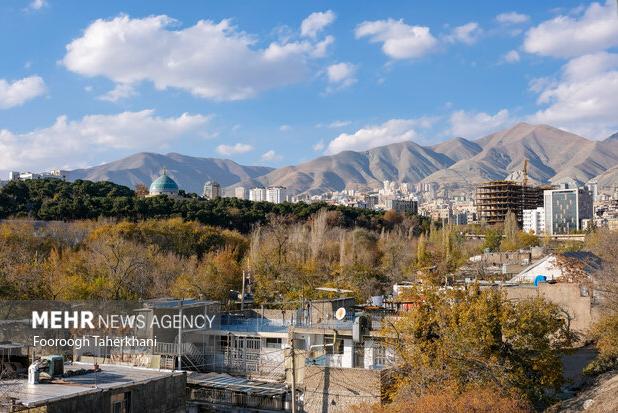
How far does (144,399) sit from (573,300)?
15265 millimetres

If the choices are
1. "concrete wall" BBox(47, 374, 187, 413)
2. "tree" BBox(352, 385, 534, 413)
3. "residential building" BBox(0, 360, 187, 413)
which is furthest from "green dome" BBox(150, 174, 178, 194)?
"tree" BBox(352, 385, 534, 413)

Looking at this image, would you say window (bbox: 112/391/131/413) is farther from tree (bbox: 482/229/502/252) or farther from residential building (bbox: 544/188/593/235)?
residential building (bbox: 544/188/593/235)

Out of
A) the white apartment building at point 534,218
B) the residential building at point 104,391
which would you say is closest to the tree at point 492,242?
the white apartment building at point 534,218

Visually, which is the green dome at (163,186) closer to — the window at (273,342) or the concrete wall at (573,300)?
the window at (273,342)

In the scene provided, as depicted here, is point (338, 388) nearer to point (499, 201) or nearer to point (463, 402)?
point (463, 402)

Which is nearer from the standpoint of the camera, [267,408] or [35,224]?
[267,408]

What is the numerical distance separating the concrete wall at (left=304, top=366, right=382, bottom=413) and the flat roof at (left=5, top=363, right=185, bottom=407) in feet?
11.9

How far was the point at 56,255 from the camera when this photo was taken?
129ft

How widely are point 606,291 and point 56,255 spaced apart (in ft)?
96.5

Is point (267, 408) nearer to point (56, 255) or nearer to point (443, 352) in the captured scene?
point (443, 352)

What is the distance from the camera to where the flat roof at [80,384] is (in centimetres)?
1521

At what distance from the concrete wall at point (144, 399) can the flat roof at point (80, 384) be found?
11 cm

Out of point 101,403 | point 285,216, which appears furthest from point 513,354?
point 285,216

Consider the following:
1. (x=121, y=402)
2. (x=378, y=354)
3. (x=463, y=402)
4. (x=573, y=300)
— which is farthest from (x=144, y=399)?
(x=573, y=300)
